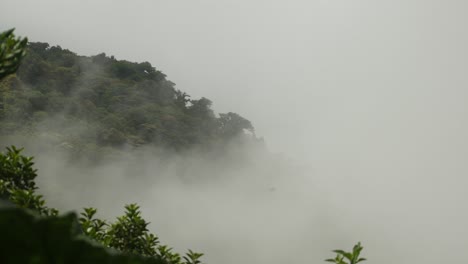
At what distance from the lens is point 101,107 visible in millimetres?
67500

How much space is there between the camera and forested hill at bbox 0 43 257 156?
5250 centimetres

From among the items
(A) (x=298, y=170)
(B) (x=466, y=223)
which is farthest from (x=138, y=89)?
(B) (x=466, y=223)

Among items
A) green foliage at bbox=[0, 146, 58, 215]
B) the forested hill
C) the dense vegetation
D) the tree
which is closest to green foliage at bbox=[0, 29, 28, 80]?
the dense vegetation

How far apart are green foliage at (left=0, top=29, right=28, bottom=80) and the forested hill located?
46.7m

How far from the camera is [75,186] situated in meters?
49.1

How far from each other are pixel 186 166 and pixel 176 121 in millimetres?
9674

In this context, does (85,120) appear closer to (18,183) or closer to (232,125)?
(232,125)

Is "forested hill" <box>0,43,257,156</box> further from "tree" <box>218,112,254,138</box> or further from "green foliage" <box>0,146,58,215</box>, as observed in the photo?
"green foliage" <box>0,146,58,215</box>

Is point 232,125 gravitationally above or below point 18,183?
above

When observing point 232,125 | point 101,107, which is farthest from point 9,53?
point 232,125

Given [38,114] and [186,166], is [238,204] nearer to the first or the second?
[186,166]

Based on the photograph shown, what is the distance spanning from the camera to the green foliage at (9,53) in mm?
5500

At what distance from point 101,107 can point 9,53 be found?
6538cm

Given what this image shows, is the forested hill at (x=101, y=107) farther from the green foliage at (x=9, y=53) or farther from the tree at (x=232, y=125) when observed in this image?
the green foliage at (x=9, y=53)
